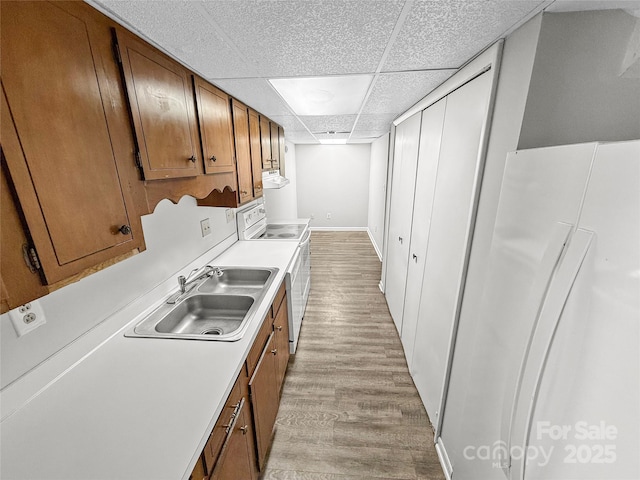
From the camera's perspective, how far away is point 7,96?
0.54m

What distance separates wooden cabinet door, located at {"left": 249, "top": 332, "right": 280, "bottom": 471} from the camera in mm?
1300

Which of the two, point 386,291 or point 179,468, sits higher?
point 179,468

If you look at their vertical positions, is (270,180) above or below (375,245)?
above

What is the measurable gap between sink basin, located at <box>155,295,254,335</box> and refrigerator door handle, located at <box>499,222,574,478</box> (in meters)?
1.30

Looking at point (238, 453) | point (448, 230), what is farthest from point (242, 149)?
point (238, 453)

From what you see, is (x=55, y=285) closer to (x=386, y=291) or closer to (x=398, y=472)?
(x=398, y=472)

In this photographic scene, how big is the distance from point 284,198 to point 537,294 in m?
4.21

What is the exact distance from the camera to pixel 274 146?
108 inches

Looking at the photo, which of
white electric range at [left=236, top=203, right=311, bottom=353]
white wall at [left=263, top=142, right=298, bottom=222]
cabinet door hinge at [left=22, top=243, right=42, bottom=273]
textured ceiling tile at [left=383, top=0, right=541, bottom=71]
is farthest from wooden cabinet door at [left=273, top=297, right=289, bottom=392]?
white wall at [left=263, top=142, right=298, bottom=222]

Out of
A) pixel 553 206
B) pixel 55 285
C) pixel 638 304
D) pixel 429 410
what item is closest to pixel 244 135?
pixel 55 285

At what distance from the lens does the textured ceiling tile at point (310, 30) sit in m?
0.77

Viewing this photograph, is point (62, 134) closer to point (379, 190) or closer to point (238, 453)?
point (238, 453)

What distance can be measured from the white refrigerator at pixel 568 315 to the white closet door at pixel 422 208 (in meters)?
0.87

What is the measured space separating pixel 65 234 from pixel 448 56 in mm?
1572
